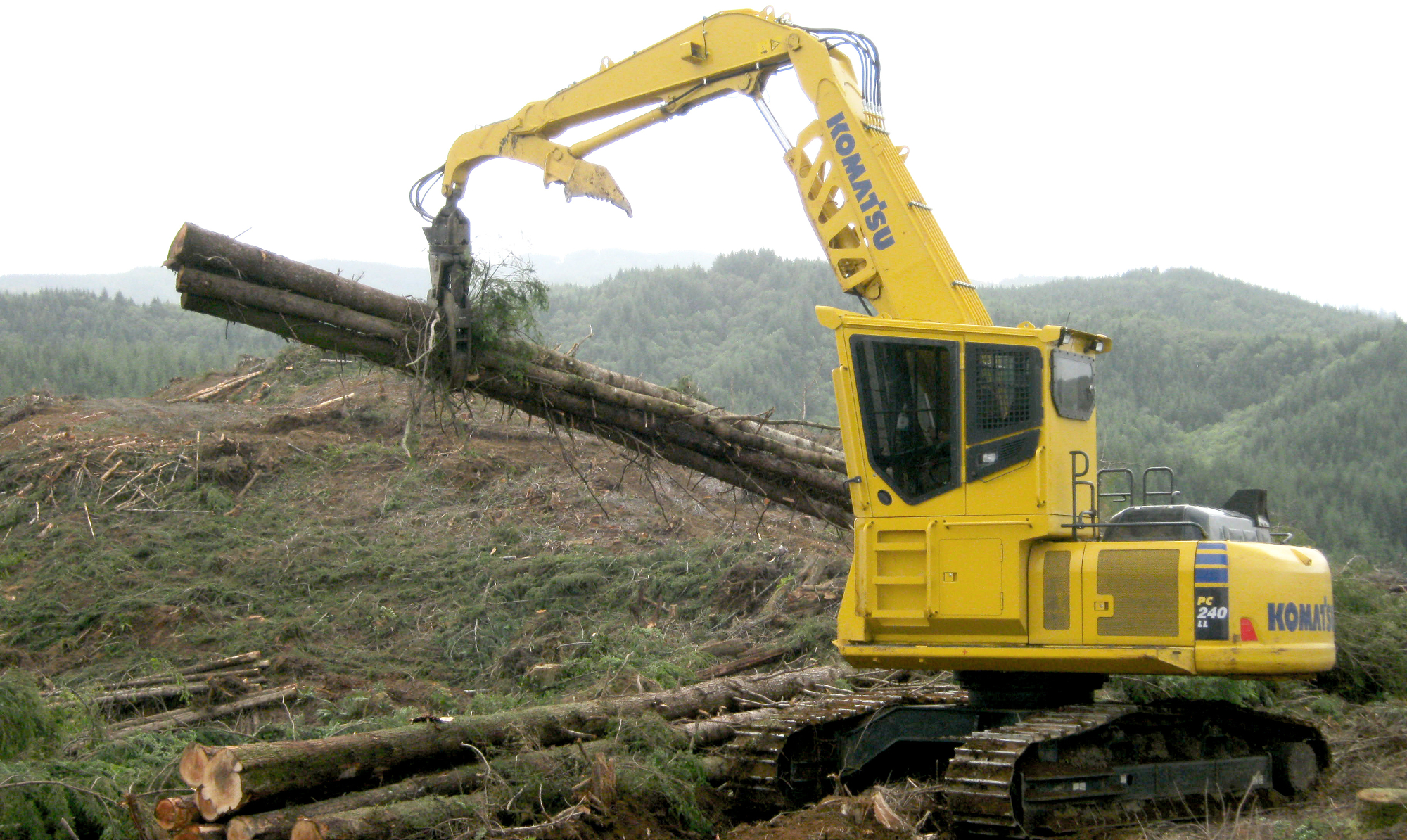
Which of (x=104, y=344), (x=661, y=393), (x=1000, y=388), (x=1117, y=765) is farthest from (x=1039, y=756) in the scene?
(x=104, y=344)

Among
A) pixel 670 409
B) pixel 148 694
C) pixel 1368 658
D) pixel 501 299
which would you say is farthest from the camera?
pixel 148 694

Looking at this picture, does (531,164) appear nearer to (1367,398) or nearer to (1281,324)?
(1367,398)

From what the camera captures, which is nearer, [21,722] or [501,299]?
[21,722]

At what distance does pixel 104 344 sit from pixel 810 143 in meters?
36.7

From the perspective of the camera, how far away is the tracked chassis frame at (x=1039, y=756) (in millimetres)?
5961

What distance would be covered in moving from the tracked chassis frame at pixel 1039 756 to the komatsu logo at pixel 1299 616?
30.6 inches

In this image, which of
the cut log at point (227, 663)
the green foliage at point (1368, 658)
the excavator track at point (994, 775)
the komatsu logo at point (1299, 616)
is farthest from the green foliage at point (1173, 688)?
the cut log at point (227, 663)

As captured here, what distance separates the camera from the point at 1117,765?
6.50 m

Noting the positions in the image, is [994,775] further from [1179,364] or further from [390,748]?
[1179,364]

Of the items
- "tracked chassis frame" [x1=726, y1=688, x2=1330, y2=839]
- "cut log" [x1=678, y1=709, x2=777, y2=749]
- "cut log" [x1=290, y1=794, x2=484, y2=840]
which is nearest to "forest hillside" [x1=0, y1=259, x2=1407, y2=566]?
"cut log" [x1=678, y1=709, x2=777, y2=749]

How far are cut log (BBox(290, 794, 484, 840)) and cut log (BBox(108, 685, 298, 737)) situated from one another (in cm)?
451

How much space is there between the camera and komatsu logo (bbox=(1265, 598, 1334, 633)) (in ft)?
20.3

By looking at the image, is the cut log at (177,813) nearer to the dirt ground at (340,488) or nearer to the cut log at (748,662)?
the dirt ground at (340,488)

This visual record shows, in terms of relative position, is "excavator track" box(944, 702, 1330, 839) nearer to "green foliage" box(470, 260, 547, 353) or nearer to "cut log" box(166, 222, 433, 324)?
"green foliage" box(470, 260, 547, 353)
